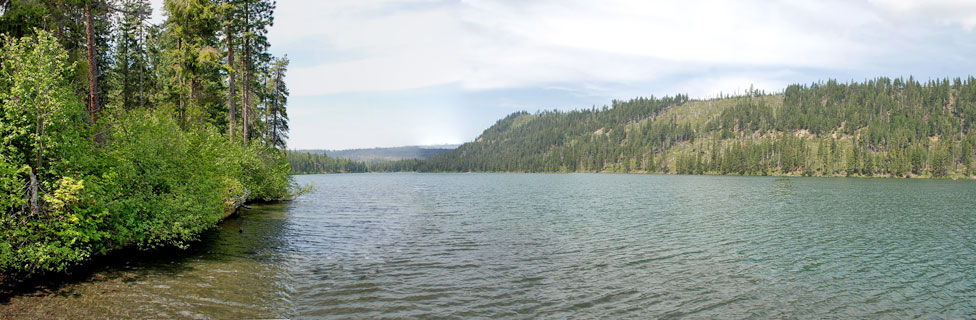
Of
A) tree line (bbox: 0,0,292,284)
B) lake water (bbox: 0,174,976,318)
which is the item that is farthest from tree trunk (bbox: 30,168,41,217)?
lake water (bbox: 0,174,976,318)

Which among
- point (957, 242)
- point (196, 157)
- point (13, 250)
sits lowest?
point (957, 242)

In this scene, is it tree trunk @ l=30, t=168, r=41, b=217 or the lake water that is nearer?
tree trunk @ l=30, t=168, r=41, b=217

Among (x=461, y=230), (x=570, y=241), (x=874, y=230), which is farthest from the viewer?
(x=874, y=230)

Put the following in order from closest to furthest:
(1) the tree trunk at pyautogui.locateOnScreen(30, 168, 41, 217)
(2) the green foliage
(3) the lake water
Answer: (2) the green foliage, (1) the tree trunk at pyautogui.locateOnScreen(30, 168, 41, 217), (3) the lake water

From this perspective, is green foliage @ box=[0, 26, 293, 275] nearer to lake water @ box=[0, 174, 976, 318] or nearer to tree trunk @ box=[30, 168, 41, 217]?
tree trunk @ box=[30, 168, 41, 217]

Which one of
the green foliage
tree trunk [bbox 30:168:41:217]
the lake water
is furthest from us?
the lake water

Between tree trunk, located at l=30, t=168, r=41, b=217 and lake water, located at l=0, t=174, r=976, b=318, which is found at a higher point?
tree trunk, located at l=30, t=168, r=41, b=217

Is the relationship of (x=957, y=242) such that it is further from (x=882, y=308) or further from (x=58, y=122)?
(x=58, y=122)

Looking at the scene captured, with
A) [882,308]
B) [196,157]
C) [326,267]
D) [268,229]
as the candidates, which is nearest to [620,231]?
[882,308]

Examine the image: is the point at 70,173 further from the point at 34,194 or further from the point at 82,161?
the point at 34,194

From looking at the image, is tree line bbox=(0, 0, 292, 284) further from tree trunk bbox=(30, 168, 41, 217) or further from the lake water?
the lake water

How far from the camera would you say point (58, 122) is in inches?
537

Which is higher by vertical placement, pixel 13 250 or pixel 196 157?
pixel 196 157

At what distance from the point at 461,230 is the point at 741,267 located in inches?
601
